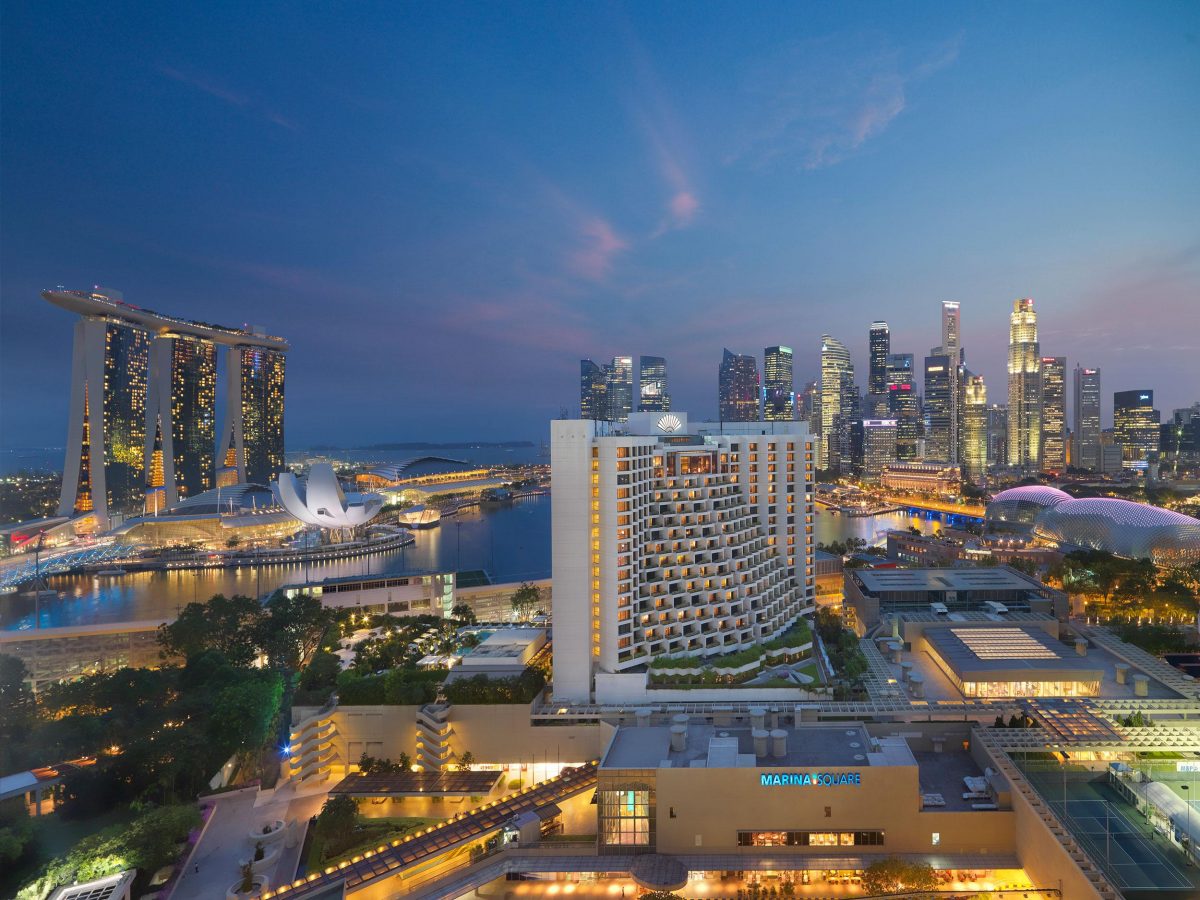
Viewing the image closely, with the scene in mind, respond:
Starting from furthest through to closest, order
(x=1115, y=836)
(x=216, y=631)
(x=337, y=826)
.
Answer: (x=216, y=631), (x=337, y=826), (x=1115, y=836)

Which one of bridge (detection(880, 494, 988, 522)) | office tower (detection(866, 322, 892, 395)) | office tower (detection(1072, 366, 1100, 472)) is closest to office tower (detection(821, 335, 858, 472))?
office tower (detection(866, 322, 892, 395))

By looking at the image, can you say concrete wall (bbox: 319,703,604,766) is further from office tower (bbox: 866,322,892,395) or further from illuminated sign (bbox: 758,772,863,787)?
office tower (bbox: 866,322,892,395)

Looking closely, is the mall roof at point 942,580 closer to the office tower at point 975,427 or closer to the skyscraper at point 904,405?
the skyscraper at point 904,405

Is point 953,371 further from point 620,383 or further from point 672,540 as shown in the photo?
point 672,540

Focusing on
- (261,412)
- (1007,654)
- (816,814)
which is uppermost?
(261,412)

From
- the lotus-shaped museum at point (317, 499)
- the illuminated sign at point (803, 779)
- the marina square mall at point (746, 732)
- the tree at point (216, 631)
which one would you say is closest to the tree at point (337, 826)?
the marina square mall at point (746, 732)

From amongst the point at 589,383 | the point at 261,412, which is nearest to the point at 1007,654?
the point at 261,412
